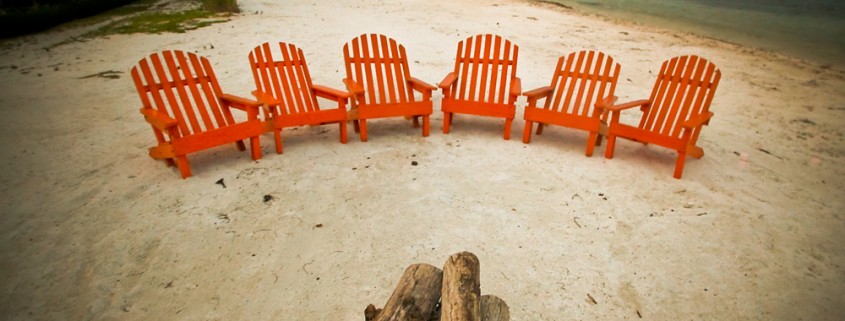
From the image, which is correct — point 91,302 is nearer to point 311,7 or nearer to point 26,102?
point 26,102

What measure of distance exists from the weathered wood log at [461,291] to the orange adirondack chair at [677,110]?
2974mm

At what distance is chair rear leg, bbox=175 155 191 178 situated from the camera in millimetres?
3854

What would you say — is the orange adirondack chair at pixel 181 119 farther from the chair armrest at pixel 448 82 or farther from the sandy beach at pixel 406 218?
the chair armrest at pixel 448 82

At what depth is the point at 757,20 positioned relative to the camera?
1373cm

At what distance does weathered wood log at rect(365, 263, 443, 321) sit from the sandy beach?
861 millimetres

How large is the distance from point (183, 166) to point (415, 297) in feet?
10.0

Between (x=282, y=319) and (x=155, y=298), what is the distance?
85cm

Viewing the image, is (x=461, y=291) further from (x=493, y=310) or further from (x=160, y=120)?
(x=160, y=120)

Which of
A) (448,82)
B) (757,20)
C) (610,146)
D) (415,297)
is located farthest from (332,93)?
(757,20)

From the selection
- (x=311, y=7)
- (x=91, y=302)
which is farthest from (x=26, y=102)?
(x=311, y=7)

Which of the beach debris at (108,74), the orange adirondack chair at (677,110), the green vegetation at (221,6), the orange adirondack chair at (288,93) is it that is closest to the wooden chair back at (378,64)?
the orange adirondack chair at (288,93)

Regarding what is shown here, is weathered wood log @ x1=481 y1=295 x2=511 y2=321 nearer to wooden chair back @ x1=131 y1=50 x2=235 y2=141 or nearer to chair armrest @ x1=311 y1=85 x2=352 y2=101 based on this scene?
chair armrest @ x1=311 y1=85 x2=352 y2=101

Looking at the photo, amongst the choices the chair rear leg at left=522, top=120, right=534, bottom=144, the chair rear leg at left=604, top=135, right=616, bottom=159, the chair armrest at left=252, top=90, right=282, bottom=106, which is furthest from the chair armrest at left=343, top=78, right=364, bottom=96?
the chair rear leg at left=604, top=135, right=616, bottom=159

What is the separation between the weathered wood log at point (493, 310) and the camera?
1.76 meters
